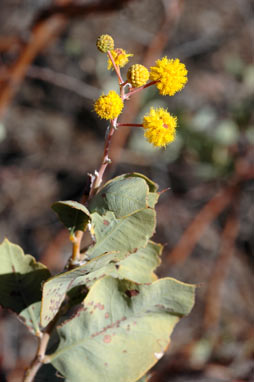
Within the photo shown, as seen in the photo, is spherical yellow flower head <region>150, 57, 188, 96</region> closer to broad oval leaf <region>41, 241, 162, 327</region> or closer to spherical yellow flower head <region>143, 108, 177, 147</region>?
spherical yellow flower head <region>143, 108, 177, 147</region>

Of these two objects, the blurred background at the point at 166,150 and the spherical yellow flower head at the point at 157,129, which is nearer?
the spherical yellow flower head at the point at 157,129

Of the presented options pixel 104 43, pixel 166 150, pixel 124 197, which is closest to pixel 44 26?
pixel 166 150

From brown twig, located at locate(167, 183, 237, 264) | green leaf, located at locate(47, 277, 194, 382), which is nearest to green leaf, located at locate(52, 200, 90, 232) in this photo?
green leaf, located at locate(47, 277, 194, 382)

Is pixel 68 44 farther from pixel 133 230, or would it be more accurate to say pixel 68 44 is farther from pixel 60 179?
pixel 133 230

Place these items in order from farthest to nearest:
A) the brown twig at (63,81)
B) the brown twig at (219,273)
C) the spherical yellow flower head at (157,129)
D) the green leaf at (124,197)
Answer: the brown twig at (219,273), the brown twig at (63,81), the spherical yellow flower head at (157,129), the green leaf at (124,197)

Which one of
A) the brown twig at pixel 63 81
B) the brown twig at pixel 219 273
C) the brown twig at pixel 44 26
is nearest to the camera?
the brown twig at pixel 44 26

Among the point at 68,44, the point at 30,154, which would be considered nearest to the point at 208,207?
the point at 30,154

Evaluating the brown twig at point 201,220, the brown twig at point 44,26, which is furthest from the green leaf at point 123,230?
the brown twig at point 201,220

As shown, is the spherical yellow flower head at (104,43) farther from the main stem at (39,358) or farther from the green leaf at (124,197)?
the main stem at (39,358)
